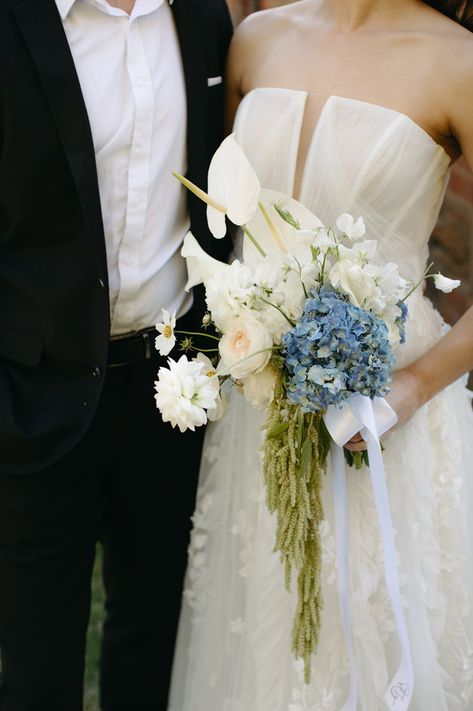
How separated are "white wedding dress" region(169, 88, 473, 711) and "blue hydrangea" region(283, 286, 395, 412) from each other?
1.59ft

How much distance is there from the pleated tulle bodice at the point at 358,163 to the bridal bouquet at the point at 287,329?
0.26 m

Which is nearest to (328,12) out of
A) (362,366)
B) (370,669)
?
(362,366)

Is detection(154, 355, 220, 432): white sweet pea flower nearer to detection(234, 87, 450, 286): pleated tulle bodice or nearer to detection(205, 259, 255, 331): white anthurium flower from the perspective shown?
detection(205, 259, 255, 331): white anthurium flower

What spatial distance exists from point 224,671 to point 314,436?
841mm

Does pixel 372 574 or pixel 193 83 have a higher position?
pixel 193 83

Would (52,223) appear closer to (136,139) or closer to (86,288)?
(86,288)

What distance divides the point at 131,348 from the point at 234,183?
1.99ft

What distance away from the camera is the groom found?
1.97 m

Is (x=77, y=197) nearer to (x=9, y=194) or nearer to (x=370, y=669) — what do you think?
(x=9, y=194)

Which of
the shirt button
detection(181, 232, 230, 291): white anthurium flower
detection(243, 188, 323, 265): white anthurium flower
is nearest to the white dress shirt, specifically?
the shirt button

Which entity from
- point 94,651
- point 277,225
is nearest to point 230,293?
point 277,225

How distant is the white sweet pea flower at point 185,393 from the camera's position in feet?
5.64

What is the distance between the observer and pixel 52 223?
2.06 metres

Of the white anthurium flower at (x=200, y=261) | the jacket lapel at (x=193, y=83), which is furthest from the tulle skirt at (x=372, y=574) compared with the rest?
the jacket lapel at (x=193, y=83)
